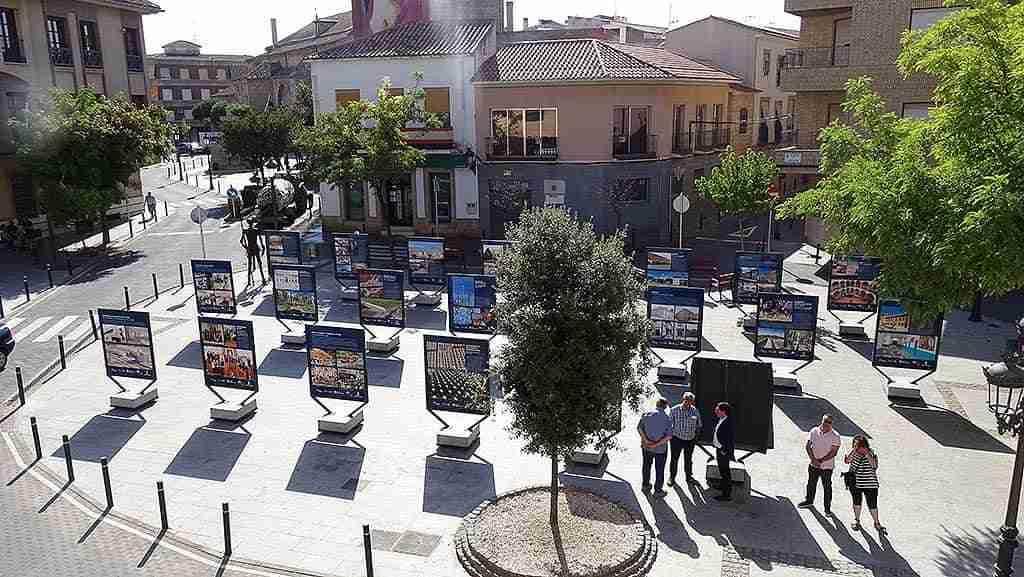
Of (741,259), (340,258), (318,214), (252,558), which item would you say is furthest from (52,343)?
(318,214)

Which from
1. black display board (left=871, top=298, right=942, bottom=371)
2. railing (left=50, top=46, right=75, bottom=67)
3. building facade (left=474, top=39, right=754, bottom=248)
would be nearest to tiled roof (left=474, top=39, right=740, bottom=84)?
building facade (left=474, top=39, right=754, bottom=248)

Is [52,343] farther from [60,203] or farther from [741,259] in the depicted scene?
[741,259]

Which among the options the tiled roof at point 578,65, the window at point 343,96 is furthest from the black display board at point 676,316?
the window at point 343,96

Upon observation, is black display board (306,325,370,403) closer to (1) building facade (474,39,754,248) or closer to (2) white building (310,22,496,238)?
(1) building facade (474,39,754,248)

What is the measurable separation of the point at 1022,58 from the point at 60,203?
3091 cm

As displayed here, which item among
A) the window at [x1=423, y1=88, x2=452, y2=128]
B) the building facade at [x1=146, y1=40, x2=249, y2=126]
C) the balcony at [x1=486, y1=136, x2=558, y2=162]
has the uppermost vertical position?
the building facade at [x1=146, y1=40, x2=249, y2=126]

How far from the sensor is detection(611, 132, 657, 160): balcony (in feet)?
108

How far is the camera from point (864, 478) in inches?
440

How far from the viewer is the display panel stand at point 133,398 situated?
1619 centimetres

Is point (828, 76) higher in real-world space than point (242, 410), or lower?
higher

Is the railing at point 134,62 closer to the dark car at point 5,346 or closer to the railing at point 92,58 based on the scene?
the railing at point 92,58

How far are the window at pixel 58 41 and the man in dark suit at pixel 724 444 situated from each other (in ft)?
121

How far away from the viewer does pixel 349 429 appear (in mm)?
14891

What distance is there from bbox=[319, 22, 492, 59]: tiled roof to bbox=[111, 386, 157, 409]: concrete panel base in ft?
71.0
